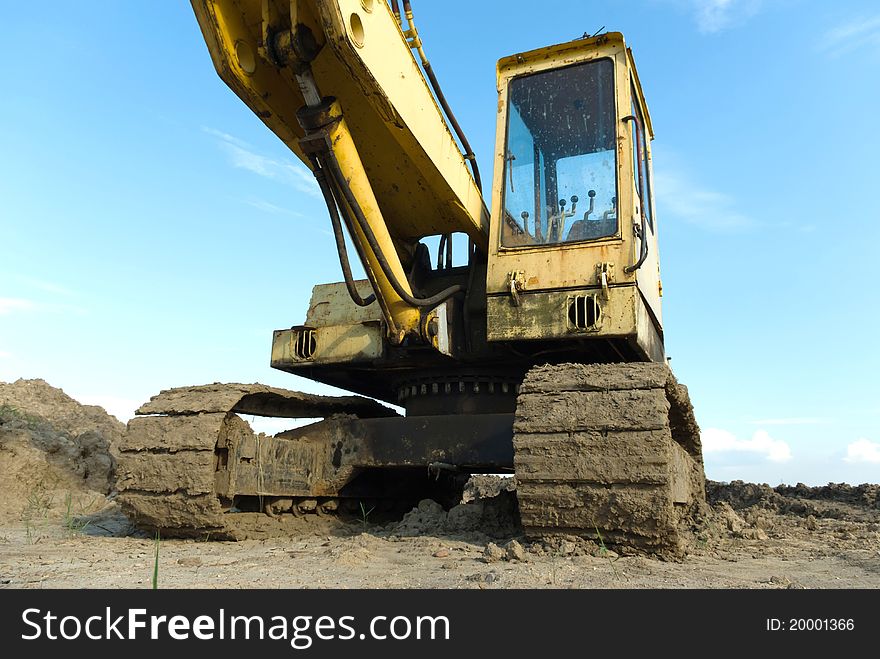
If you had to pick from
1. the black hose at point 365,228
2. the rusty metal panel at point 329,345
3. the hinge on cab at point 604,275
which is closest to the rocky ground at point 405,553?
the rusty metal panel at point 329,345

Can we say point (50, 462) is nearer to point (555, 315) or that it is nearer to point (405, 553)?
point (405, 553)

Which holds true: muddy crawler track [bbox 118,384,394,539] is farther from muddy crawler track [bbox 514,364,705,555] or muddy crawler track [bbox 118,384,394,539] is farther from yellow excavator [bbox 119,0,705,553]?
muddy crawler track [bbox 514,364,705,555]

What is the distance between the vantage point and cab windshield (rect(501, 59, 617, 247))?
4.53m

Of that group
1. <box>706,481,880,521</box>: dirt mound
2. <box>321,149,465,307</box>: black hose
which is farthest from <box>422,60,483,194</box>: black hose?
<box>706,481,880,521</box>: dirt mound

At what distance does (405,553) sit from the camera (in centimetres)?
361

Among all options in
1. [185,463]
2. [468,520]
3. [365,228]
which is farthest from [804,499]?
[185,463]

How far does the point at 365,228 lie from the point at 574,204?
4.41 feet

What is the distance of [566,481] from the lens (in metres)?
3.44

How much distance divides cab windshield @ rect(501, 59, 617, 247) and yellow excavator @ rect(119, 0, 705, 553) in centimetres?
1

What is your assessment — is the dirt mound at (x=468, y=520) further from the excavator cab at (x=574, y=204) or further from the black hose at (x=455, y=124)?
the black hose at (x=455, y=124)

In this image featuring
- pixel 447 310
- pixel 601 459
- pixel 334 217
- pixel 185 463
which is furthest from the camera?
pixel 447 310

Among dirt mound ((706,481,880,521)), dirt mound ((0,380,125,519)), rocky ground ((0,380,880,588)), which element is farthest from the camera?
dirt mound ((706,481,880,521))

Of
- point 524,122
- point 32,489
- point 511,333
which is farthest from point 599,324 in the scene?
point 32,489
